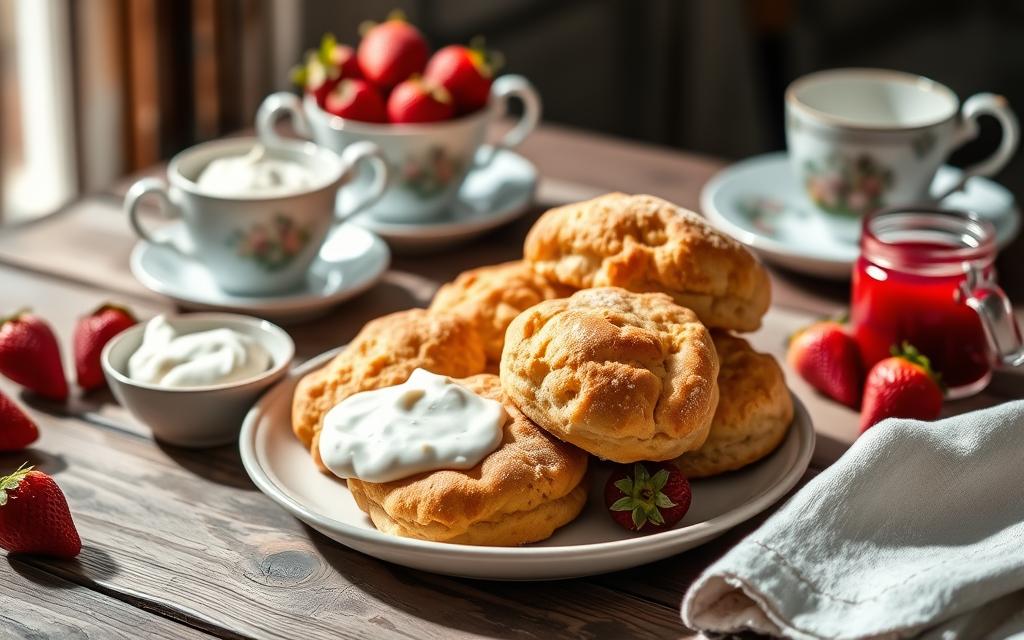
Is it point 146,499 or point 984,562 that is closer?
point 984,562

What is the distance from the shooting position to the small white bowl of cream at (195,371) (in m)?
1.33

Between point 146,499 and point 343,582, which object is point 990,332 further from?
point 146,499

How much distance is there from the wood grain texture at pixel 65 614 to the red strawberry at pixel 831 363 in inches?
31.6

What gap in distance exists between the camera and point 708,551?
46.9 inches

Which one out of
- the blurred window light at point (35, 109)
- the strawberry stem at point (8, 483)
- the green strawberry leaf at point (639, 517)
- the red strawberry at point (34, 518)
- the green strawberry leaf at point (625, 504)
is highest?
the green strawberry leaf at point (625, 504)

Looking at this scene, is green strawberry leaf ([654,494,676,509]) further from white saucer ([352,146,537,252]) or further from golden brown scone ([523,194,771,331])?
white saucer ([352,146,537,252])

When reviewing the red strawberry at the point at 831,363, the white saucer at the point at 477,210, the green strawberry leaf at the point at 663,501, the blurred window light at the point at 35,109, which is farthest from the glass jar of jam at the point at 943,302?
the blurred window light at the point at 35,109

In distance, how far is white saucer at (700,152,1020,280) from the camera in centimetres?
181

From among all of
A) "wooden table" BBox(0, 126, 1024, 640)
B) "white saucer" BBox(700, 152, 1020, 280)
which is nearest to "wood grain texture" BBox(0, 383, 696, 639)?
"wooden table" BBox(0, 126, 1024, 640)

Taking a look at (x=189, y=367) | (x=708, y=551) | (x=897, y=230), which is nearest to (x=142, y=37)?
(x=189, y=367)

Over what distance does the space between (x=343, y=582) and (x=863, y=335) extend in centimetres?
75

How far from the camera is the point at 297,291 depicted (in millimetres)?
1733

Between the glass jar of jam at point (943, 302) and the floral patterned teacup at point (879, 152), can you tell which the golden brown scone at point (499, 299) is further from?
the floral patterned teacup at point (879, 152)

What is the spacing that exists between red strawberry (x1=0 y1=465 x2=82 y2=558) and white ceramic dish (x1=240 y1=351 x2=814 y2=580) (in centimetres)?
18
